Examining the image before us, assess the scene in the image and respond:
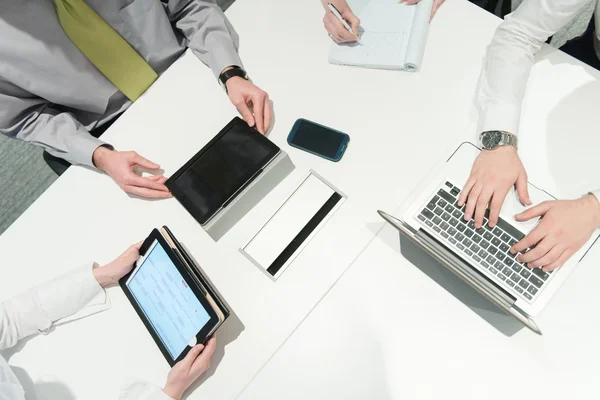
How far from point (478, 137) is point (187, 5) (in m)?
0.86

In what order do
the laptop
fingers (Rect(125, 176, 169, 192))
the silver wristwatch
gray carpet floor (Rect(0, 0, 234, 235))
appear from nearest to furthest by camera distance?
the laptop < the silver wristwatch < fingers (Rect(125, 176, 169, 192)) < gray carpet floor (Rect(0, 0, 234, 235))

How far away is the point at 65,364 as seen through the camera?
824mm

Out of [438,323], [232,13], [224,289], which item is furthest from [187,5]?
[438,323]

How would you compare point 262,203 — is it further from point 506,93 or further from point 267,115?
point 506,93

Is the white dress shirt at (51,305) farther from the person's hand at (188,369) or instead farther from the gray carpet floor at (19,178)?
the gray carpet floor at (19,178)

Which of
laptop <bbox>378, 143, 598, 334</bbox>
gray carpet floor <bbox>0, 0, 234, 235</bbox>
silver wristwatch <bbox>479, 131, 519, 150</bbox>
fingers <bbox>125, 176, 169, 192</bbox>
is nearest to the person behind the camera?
laptop <bbox>378, 143, 598, 334</bbox>

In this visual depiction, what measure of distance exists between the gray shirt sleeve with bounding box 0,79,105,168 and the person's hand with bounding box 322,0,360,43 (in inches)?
26.0

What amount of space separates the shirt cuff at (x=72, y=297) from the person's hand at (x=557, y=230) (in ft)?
2.88

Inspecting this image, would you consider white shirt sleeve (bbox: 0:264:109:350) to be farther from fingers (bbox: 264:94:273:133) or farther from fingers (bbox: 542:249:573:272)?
fingers (bbox: 542:249:573:272)

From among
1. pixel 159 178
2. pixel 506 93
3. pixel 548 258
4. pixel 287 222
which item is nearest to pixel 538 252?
pixel 548 258

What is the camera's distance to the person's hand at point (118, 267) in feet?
2.70

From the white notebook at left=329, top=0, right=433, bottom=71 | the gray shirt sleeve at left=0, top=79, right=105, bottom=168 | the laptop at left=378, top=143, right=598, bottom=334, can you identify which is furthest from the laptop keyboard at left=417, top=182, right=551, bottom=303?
the gray shirt sleeve at left=0, top=79, right=105, bottom=168

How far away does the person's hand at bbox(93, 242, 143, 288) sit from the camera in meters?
0.82

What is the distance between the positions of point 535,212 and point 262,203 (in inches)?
21.9
